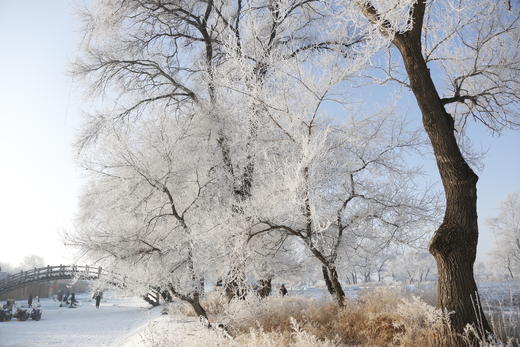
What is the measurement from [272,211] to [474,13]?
4.93 m

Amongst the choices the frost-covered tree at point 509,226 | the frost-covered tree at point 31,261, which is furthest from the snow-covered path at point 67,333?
the frost-covered tree at point 31,261

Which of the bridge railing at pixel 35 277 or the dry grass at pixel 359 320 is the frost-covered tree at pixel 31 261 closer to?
the bridge railing at pixel 35 277

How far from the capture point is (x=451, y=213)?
462cm

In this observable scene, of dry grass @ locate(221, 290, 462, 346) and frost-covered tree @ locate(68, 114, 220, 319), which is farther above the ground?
frost-covered tree @ locate(68, 114, 220, 319)

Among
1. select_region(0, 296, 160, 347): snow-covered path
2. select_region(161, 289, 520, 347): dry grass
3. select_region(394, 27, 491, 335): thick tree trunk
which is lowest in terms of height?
select_region(0, 296, 160, 347): snow-covered path

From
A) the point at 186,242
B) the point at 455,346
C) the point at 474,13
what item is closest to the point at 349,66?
the point at 474,13

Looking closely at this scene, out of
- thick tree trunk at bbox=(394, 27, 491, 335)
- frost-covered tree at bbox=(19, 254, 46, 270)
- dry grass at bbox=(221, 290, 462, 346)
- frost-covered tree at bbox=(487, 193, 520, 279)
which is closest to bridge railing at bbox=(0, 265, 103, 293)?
dry grass at bbox=(221, 290, 462, 346)

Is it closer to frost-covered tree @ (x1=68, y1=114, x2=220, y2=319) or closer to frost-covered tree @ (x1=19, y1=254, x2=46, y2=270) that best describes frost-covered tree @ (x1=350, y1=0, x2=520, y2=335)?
frost-covered tree @ (x1=68, y1=114, x2=220, y2=319)

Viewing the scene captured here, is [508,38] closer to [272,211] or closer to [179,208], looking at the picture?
[272,211]

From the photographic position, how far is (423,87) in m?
5.04

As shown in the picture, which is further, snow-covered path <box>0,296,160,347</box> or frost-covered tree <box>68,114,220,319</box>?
snow-covered path <box>0,296,160,347</box>

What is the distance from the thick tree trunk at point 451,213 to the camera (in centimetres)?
432

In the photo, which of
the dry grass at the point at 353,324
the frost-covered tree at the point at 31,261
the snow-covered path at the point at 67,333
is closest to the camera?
the dry grass at the point at 353,324

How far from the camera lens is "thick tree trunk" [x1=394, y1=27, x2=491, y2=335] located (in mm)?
4324
